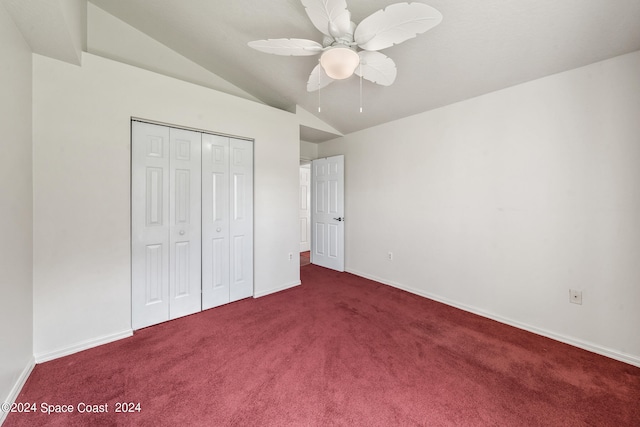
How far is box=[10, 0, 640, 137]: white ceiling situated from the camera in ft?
5.32

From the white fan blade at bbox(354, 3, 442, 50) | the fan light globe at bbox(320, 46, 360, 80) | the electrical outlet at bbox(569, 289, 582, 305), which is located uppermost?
the white fan blade at bbox(354, 3, 442, 50)

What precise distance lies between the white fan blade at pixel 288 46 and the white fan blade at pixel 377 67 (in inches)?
12.6

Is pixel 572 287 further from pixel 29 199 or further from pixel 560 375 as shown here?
pixel 29 199

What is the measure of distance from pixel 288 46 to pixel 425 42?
1.24 metres

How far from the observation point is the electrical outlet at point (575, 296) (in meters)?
2.00

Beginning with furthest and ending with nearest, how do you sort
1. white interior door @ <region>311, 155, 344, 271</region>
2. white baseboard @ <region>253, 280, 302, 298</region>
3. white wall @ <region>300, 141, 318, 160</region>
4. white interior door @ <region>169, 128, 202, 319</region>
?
white wall @ <region>300, 141, 318, 160</region>
white interior door @ <region>311, 155, 344, 271</region>
white baseboard @ <region>253, 280, 302, 298</region>
white interior door @ <region>169, 128, 202, 319</region>

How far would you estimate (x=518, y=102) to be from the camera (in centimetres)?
225

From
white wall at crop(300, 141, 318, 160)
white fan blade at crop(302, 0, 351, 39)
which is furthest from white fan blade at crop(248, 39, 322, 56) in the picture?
white wall at crop(300, 141, 318, 160)

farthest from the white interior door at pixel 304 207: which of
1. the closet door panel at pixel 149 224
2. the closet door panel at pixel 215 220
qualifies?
the closet door panel at pixel 149 224

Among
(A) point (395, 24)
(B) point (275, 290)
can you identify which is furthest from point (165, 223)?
(A) point (395, 24)

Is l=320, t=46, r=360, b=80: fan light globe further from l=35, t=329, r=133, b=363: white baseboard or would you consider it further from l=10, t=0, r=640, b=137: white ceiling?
l=35, t=329, r=133, b=363: white baseboard

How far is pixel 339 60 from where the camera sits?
1.37 m

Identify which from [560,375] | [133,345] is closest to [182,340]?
[133,345]

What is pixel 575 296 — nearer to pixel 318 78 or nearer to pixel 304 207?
pixel 318 78
